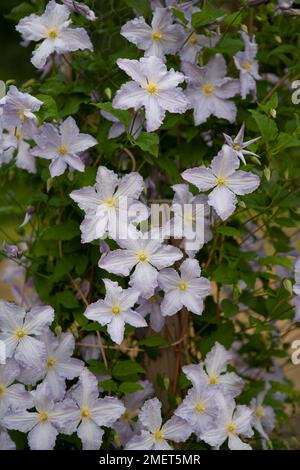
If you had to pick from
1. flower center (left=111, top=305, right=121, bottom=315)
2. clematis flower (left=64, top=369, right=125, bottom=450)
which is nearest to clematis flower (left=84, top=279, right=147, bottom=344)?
flower center (left=111, top=305, right=121, bottom=315)

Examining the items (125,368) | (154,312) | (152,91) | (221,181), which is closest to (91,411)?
(125,368)

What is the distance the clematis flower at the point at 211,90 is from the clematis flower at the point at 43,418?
558mm

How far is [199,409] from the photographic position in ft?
4.53

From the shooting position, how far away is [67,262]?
1502 millimetres

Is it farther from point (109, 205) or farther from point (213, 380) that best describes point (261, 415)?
point (109, 205)

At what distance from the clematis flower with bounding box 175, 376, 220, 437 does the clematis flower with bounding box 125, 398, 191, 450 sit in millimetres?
19

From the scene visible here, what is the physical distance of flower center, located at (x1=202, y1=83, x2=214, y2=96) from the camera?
4.80 ft

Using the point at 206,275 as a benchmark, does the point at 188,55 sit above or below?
above

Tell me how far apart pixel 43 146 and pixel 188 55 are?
0.33 m

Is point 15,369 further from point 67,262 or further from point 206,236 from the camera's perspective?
point 206,236

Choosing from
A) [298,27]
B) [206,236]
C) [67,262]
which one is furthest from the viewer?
[298,27]

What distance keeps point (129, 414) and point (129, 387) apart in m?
0.20
